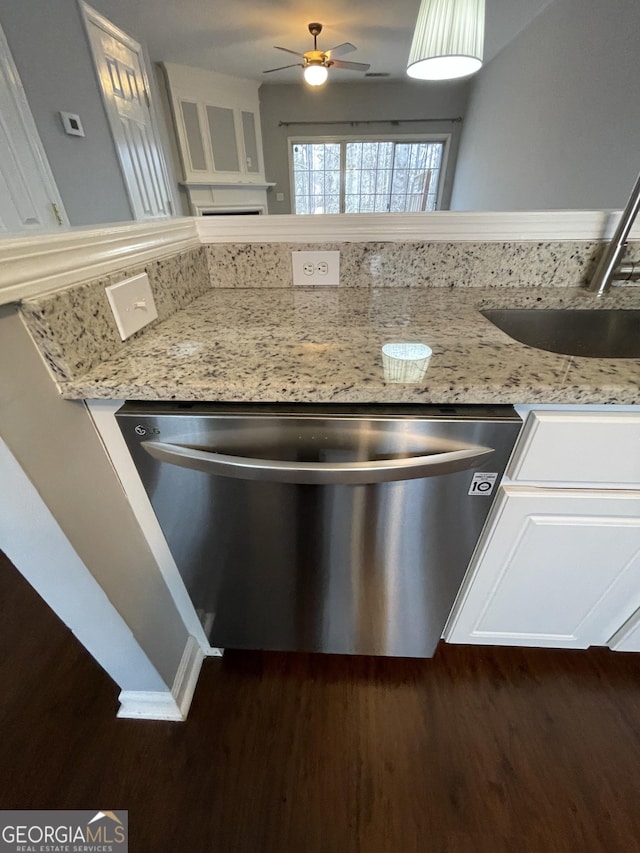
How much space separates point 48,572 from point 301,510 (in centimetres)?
42

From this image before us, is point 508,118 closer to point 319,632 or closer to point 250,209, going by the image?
point 250,209

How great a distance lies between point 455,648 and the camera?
1065mm

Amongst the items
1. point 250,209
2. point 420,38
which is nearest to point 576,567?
point 420,38

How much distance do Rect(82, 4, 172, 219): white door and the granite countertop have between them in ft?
8.34

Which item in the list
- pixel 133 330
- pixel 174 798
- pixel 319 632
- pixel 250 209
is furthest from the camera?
pixel 250 209

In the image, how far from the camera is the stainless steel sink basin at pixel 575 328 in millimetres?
943

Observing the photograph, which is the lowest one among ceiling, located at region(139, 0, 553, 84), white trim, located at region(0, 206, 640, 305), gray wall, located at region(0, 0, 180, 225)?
white trim, located at region(0, 206, 640, 305)

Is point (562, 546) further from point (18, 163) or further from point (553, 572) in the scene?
point (18, 163)

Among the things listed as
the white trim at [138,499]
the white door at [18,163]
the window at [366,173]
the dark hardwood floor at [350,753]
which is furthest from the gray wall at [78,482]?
the window at [366,173]

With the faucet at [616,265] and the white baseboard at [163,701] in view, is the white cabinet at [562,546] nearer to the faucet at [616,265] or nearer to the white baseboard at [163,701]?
the faucet at [616,265]

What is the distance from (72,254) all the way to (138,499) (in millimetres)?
433

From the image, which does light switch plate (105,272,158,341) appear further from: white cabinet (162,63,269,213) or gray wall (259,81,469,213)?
gray wall (259,81,469,213)

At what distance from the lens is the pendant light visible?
1444 millimetres

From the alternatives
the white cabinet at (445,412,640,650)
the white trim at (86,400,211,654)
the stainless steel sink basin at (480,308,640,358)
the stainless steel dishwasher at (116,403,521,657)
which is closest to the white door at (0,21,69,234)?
the white trim at (86,400,211,654)
